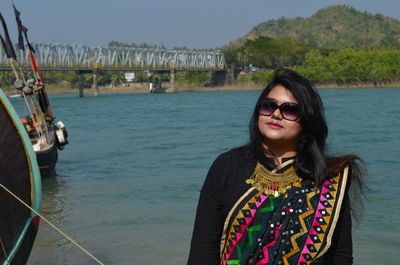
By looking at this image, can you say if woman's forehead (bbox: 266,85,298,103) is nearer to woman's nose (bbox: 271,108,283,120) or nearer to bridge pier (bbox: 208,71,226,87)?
woman's nose (bbox: 271,108,283,120)

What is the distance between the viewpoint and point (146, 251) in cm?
744

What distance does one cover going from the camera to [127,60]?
106 meters

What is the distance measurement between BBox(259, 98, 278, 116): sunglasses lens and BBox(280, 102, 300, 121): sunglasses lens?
0.10ft

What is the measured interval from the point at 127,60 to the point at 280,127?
106 metres

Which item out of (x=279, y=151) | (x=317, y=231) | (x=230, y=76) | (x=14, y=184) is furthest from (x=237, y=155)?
(x=230, y=76)

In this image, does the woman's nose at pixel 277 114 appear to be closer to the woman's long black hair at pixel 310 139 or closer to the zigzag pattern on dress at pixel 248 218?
the woman's long black hair at pixel 310 139

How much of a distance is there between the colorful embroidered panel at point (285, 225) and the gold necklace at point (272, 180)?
0.02m

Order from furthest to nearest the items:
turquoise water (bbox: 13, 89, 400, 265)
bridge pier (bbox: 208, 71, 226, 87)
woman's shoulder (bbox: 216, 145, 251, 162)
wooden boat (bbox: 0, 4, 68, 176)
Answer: bridge pier (bbox: 208, 71, 226, 87)
wooden boat (bbox: 0, 4, 68, 176)
turquoise water (bbox: 13, 89, 400, 265)
woman's shoulder (bbox: 216, 145, 251, 162)

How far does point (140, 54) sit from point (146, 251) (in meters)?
103

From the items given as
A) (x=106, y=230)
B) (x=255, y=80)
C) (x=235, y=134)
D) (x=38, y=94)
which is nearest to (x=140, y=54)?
(x=255, y=80)

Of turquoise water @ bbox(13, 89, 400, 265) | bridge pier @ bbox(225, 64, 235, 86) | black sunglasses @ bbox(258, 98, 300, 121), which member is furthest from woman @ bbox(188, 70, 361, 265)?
bridge pier @ bbox(225, 64, 235, 86)

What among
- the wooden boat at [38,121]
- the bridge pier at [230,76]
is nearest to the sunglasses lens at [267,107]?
the wooden boat at [38,121]

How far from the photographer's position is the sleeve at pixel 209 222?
2109mm

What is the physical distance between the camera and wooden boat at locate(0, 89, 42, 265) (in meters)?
5.00
